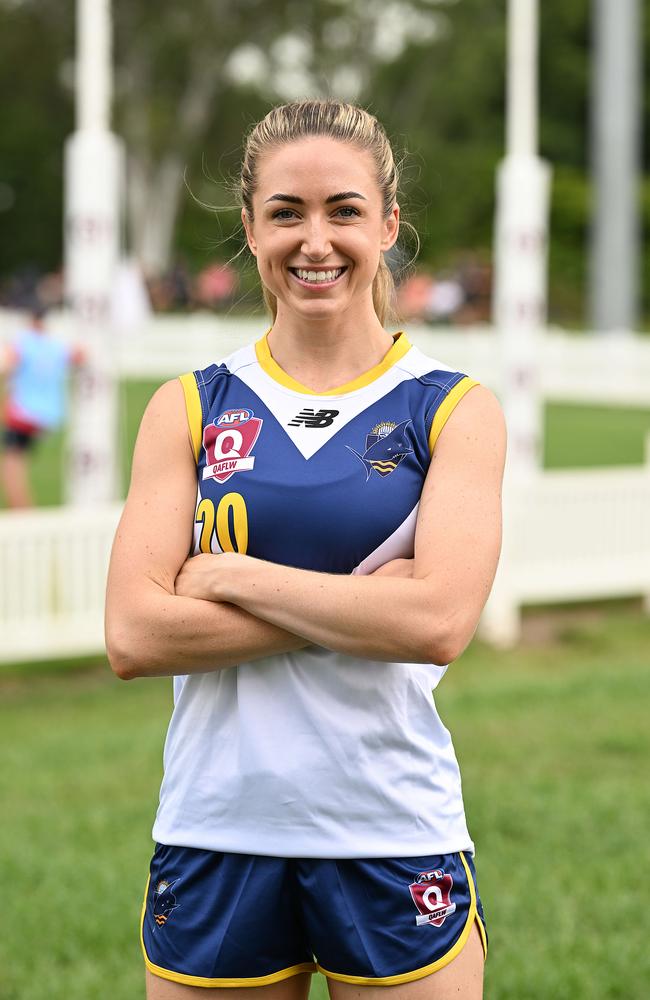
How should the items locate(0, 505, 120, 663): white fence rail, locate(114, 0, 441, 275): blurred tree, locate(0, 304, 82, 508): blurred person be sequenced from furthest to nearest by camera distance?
locate(114, 0, 441, 275): blurred tree < locate(0, 304, 82, 508): blurred person < locate(0, 505, 120, 663): white fence rail

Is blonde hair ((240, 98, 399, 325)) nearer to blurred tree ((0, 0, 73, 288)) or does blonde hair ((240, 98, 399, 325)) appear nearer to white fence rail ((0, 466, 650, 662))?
white fence rail ((0, 466, 650, 662))

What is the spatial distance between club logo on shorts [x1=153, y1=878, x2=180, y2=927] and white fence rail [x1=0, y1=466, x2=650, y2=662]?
585 centimetres

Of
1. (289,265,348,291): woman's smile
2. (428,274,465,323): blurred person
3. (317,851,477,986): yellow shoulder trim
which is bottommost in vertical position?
(317,851,477,986): yellow shoulder trim

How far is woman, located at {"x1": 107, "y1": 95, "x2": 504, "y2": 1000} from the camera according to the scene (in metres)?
2.41

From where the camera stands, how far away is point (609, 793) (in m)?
6.23

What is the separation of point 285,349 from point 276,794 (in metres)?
0.73

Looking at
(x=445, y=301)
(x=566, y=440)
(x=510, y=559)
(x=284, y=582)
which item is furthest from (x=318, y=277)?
(x=445, y=301)

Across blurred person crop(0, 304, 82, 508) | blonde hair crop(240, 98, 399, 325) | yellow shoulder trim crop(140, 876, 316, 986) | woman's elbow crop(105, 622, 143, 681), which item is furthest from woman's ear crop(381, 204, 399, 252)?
blurred person crop(0, 304, 82, 508)

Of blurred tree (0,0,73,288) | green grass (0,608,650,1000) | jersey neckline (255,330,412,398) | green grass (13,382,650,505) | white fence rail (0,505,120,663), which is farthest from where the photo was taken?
blurred tree (0,0,73,288)

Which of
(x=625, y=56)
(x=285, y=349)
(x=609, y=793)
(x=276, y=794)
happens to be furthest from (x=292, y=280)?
(x=625, y=56)

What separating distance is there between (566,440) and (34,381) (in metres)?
9.60

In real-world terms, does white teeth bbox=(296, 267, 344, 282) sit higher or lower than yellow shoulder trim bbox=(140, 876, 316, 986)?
higher

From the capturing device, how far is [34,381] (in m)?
11.9

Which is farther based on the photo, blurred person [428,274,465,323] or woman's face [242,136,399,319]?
blurred person [428,274,465,323]
